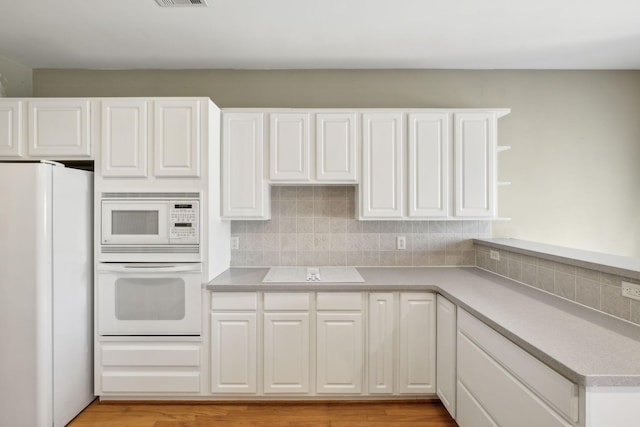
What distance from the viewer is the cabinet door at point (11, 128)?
236 centimetres

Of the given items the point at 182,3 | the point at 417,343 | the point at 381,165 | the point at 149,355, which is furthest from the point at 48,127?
the point at 417,343

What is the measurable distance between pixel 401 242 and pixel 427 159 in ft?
2.46

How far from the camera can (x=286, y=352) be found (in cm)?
238

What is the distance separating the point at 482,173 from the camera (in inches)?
106

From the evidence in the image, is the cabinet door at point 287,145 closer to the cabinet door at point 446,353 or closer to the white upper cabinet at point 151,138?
the white upper cabinet at point 151,138

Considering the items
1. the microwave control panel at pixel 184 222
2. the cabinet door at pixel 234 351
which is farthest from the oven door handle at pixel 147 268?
the cabinet door at pixel 234 351

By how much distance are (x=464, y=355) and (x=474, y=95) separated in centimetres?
221

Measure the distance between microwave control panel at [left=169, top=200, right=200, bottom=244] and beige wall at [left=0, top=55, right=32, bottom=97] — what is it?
1867 mm

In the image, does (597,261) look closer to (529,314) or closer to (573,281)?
(573,281)

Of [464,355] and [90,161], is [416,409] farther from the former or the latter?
[90,161]

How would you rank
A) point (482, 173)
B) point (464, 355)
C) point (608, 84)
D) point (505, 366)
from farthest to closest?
point (608, 84)
point (482, 173)
point (464, 355)
point (505, 366)

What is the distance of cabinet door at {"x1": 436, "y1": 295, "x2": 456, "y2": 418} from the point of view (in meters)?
2.11

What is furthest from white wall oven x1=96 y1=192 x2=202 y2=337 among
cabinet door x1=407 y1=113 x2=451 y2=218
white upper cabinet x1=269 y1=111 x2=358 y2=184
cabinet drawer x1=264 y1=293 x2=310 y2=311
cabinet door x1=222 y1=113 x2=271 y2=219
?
cabinet door x1=407 y1=113 x2=451 y2=218

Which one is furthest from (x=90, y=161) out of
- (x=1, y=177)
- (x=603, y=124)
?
(x=603, y=124)
